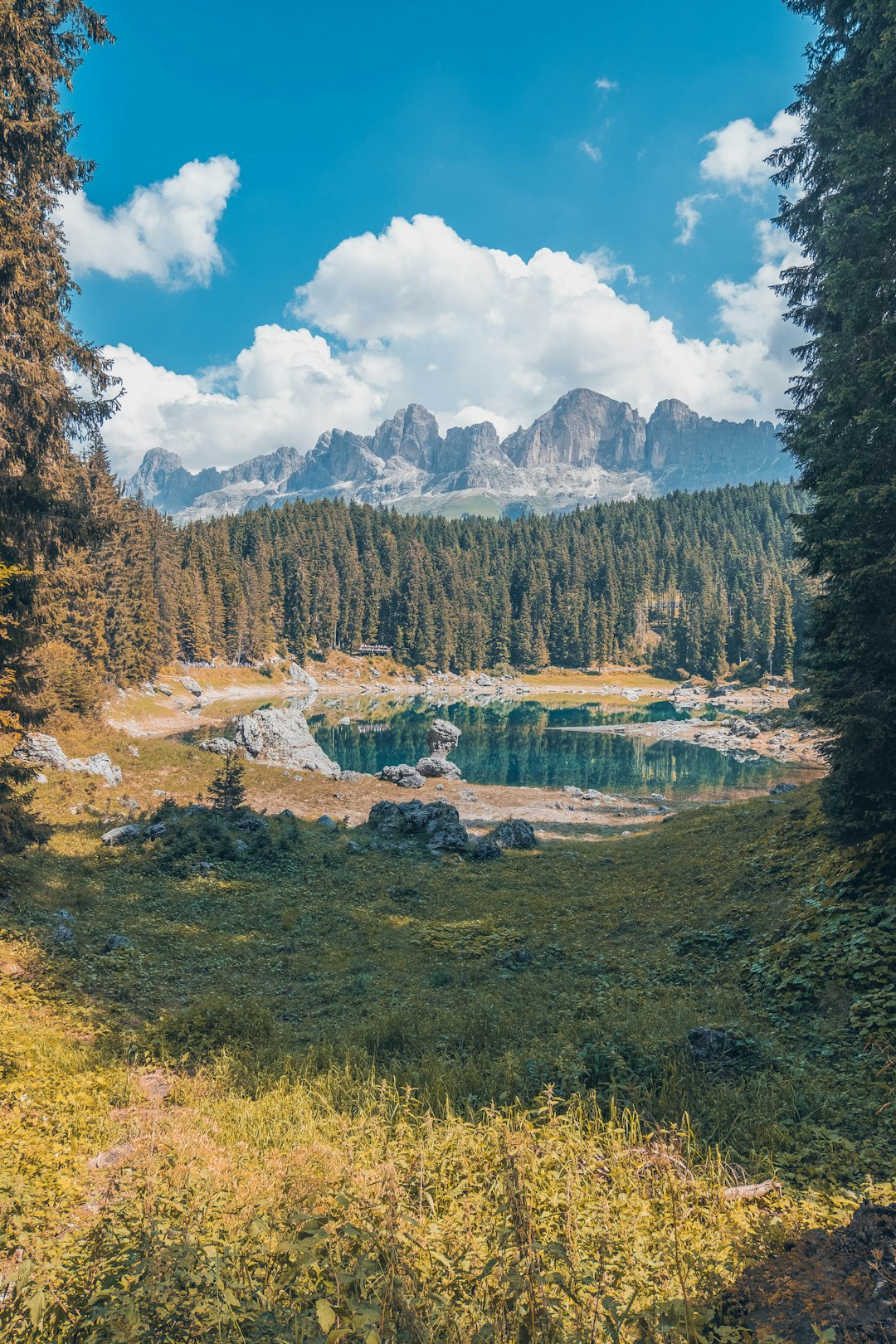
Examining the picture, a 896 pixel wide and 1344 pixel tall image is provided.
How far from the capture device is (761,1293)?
411 centimetres

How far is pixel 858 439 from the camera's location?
12.2m

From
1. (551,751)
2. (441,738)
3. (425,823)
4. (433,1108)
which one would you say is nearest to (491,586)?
(551,751)

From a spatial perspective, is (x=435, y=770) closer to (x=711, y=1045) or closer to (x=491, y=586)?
(x=711, y=1045)

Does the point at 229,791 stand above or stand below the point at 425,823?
above

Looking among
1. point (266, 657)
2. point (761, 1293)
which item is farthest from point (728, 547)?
point (761, 1293)

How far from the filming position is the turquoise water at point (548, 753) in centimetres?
4362

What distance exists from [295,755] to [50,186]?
30182 mm

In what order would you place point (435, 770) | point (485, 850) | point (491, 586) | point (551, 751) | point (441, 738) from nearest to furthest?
point (485, 850)
point (435, 770)
point (441, 738)
point (551, 751)
point (491, 586)

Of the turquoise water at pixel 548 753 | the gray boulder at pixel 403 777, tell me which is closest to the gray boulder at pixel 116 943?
→ the gray boulder at pixel 403 777

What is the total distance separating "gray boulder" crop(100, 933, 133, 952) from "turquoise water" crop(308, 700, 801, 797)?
30169 millimetres

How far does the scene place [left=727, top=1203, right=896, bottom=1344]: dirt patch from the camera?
363 centimetres

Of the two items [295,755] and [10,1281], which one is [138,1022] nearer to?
[10,1281]

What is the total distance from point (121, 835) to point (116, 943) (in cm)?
874

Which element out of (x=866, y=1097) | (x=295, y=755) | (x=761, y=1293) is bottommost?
(x=295, y=755)
